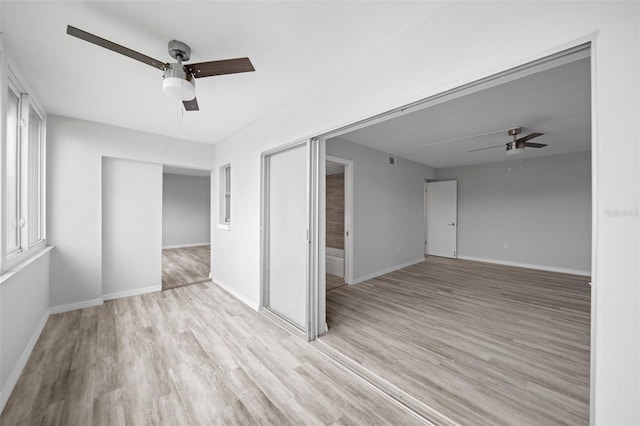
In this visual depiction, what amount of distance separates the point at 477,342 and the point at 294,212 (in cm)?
237

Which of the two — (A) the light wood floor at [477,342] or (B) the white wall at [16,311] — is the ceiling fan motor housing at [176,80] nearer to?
(B) the white wall at [16,311]

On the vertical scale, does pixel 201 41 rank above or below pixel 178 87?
above

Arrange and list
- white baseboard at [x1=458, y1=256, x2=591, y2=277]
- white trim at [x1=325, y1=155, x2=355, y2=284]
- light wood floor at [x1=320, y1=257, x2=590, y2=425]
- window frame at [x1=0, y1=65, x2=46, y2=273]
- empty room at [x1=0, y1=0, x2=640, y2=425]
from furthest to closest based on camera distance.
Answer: white baseboard at [x1=458, y1=256, x2=591, y2=277] → white trim at [x1=325, y1=155, x2=355, y2=284] → window frame at [x1=0, y1=65, x2=46, y2=273] → light wood floor at [x1=320, y1=257, x2=590, y2=425] → empty room at [x1=0, y1=0, x2=640, y2=425]

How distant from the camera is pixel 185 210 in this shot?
8.55 metres

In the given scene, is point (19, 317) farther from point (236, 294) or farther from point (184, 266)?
point (184, 266)

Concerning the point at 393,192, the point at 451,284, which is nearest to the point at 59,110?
the point at 393,192

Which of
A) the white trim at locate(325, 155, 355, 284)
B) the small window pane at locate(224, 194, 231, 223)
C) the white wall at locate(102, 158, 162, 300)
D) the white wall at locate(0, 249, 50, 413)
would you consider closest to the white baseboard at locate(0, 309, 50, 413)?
the white wall at locate(0, 249, 50, 413)

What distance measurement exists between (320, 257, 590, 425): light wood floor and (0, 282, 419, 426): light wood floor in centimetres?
44

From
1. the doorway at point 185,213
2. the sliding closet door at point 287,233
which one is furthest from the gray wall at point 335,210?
the doorway at point 185,213

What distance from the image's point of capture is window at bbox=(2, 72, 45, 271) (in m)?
2.23

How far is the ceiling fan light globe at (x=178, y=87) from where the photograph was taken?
177 centimetres

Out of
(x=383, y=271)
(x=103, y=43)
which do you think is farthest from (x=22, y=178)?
(x=383, y=271)

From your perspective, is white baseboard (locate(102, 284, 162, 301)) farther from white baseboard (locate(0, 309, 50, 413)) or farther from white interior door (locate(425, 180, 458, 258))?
white interior door (locate(425, 180, 458, 258))

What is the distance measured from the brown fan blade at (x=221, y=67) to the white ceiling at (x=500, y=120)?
2.21 m
